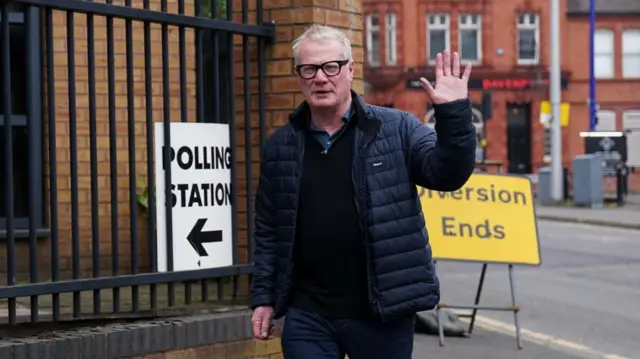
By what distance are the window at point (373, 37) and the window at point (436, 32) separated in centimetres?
202

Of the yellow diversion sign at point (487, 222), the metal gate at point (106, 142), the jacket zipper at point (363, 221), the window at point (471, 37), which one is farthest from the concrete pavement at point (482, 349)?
the window at point (471, 37)

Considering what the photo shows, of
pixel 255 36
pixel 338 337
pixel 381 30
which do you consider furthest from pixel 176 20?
pixel 381 30

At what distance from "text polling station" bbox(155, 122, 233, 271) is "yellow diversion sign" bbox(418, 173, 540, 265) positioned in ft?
10.1

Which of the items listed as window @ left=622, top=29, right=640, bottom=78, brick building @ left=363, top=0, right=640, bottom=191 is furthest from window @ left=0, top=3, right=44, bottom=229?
window @ left=622, top=29, right=640, bottom=78

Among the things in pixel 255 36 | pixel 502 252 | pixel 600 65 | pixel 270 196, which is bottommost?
pixel 502 252

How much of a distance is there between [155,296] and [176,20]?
133cm

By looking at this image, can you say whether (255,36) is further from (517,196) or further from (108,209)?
(517,196)

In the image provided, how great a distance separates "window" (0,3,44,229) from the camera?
4742 mm

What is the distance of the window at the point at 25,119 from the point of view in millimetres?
4742

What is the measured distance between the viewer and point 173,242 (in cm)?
523

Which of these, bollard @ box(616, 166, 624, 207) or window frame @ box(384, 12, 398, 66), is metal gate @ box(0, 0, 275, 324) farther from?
window frame @ box(384, 12, 398, 66)

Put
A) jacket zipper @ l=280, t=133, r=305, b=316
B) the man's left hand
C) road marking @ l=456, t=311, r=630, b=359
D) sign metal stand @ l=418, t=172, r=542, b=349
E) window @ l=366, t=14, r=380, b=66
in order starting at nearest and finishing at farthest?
the man's left hand, jacket zipper @ l=280, t=133, r=305, b=316, road marking @ l=456, t=311, r=630, b=359, sign metal stand @ l=418, t=172, r=542, b=349, window @ l=366, t=14, r=380, b=66


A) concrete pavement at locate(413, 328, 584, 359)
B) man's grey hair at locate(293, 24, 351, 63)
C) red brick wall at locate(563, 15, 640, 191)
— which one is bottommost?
concrete pavement at locate(413, 328, 584, 359)

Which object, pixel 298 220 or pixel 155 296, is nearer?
pixel 298 220
